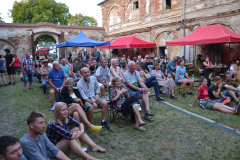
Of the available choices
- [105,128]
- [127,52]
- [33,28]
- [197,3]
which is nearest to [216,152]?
[105,128]

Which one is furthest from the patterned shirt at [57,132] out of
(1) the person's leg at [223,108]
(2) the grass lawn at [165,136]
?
(1) the person's leg at [223,108]

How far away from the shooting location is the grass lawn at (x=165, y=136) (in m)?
3.20

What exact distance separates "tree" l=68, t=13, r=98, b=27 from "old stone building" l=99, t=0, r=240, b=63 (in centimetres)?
2984

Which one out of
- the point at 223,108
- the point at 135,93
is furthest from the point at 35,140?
the point at 223,108

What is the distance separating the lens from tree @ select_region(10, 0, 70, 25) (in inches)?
1291

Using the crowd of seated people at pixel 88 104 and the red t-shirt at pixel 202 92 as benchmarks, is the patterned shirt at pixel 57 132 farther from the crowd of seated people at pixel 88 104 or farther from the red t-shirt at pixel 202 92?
the red t-shirt at pixel 202 92

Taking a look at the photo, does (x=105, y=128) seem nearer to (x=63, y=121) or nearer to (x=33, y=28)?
(x=63, y=121)

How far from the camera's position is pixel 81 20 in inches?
2067

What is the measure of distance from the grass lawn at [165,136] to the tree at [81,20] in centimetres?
4566

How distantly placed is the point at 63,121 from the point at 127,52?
1835cm

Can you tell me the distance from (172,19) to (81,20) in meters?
42.3

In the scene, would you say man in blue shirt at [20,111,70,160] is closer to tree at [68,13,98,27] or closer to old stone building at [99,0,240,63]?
old stone building at [99,0,240,63]

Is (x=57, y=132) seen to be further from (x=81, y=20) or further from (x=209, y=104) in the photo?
(x=81, y=20)

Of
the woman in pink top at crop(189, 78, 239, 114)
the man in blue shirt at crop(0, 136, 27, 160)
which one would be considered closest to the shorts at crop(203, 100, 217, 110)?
the woman in pink top at crop(189, 78, 239, 114)
